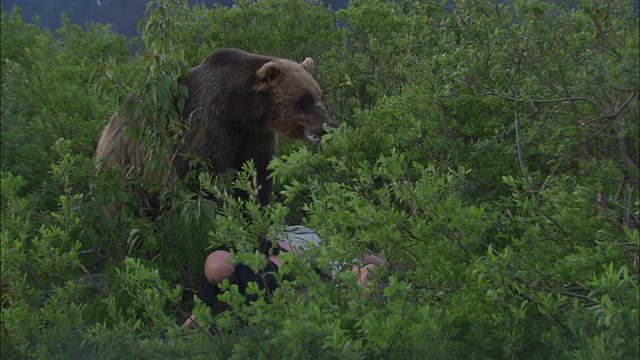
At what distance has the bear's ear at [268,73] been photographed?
5.69m

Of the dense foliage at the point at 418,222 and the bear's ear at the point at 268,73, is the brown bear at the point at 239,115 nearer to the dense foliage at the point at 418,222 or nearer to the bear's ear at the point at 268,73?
the bear's ear at the point at 268,73

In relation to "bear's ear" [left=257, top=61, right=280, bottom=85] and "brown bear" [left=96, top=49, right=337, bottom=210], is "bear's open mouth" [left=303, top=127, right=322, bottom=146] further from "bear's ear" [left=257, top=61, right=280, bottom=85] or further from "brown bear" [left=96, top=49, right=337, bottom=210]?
"bear's ear" [left=257, top=61, right=280, bottom=85]

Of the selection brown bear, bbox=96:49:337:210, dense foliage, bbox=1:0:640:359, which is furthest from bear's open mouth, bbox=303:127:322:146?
dense foliage, bbox=1:0:640:359

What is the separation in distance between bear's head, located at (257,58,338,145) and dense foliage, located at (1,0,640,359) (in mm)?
539

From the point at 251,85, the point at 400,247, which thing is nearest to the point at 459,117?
the point at 251,85

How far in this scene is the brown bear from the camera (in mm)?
5426

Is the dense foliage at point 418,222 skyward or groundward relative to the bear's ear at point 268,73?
groundward

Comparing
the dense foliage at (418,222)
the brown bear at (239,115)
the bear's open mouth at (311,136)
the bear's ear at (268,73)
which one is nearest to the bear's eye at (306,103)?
the brown bear at (239,115)

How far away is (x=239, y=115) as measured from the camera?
5582 millimetres

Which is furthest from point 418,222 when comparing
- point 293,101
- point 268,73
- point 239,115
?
point 293,101

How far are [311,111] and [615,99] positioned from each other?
3.09 metres

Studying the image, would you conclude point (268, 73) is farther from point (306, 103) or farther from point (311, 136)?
point (311, 136)

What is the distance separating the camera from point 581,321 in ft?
9.27

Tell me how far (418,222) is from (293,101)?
2992mm
